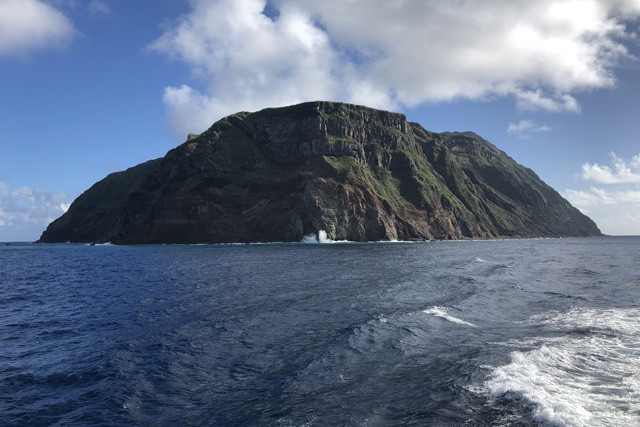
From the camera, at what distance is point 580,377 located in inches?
582

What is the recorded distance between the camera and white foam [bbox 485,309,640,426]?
1154cm

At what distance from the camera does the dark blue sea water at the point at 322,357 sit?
12094 millimetres

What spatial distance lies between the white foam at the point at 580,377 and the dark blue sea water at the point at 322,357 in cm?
8

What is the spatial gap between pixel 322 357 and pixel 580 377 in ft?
34.5

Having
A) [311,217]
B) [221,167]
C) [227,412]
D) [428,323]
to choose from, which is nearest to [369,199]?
[311,217]

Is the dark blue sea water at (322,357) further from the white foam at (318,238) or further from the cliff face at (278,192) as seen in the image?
the cliff face at (278,192)

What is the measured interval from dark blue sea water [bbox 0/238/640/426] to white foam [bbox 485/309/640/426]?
0.25ft

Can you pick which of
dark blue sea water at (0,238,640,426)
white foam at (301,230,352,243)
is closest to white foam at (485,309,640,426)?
dark blue sea water at (0,238,640,426)

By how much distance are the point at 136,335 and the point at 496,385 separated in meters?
18.5

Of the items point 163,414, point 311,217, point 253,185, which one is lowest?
point 163,414

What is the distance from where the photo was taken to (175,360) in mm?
17234

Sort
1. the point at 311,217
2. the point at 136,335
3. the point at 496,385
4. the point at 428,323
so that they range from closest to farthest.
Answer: the point at 496,385 < the point at 136,335 < the point at 428,323 < the point at 311,217

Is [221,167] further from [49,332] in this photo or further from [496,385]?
[496,385]

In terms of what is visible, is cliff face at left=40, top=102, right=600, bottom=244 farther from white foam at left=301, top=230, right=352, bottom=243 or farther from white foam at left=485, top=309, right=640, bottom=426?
white foam at left=485, top=309, right=640, bottom=426
